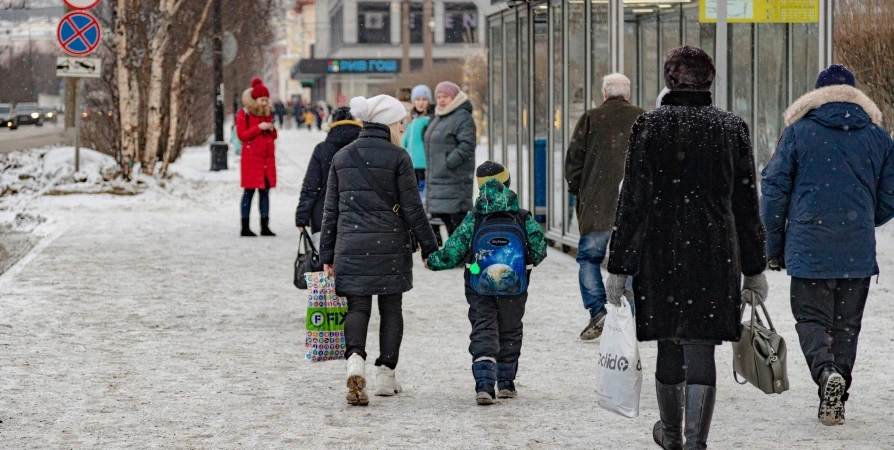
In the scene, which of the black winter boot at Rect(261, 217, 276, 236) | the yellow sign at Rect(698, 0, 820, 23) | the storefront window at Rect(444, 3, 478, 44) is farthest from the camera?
the storefront window at Rect(444, 3, 478, 44)

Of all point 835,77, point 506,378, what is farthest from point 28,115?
point 835,77

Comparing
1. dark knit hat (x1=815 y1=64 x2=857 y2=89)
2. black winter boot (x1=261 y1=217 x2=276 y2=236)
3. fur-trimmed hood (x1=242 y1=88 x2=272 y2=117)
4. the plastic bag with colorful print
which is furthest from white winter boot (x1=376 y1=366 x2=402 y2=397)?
black winter boot (x1=261 y1=217 x2=276 y2=236)

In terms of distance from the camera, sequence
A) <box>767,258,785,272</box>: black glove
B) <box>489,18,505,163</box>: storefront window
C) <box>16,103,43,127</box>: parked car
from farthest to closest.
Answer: <box>16,103,43,127</box>: parked car, <box>489,18,505,163</box>: storefront window, <box>767,258,785,272</box>: black glove

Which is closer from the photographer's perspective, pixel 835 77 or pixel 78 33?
pixel 835 77

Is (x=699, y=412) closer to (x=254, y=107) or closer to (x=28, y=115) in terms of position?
(x=254, y=107)

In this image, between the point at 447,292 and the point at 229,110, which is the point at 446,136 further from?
the point at 229,110

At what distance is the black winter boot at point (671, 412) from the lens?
5266mm

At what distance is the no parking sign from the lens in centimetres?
1898

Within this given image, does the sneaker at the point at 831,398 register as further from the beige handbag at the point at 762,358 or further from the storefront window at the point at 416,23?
the storefront window at the point at 416,23

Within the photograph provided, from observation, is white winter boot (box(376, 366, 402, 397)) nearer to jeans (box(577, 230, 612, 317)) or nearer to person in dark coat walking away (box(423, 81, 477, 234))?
jeans (box(577, 230, 612, 317))

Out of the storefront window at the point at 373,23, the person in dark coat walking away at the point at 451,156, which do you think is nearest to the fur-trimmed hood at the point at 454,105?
the person in dark coat walking away at the point at 451,156

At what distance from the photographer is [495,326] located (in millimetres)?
6727

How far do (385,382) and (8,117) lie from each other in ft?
212

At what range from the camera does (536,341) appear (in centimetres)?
862
